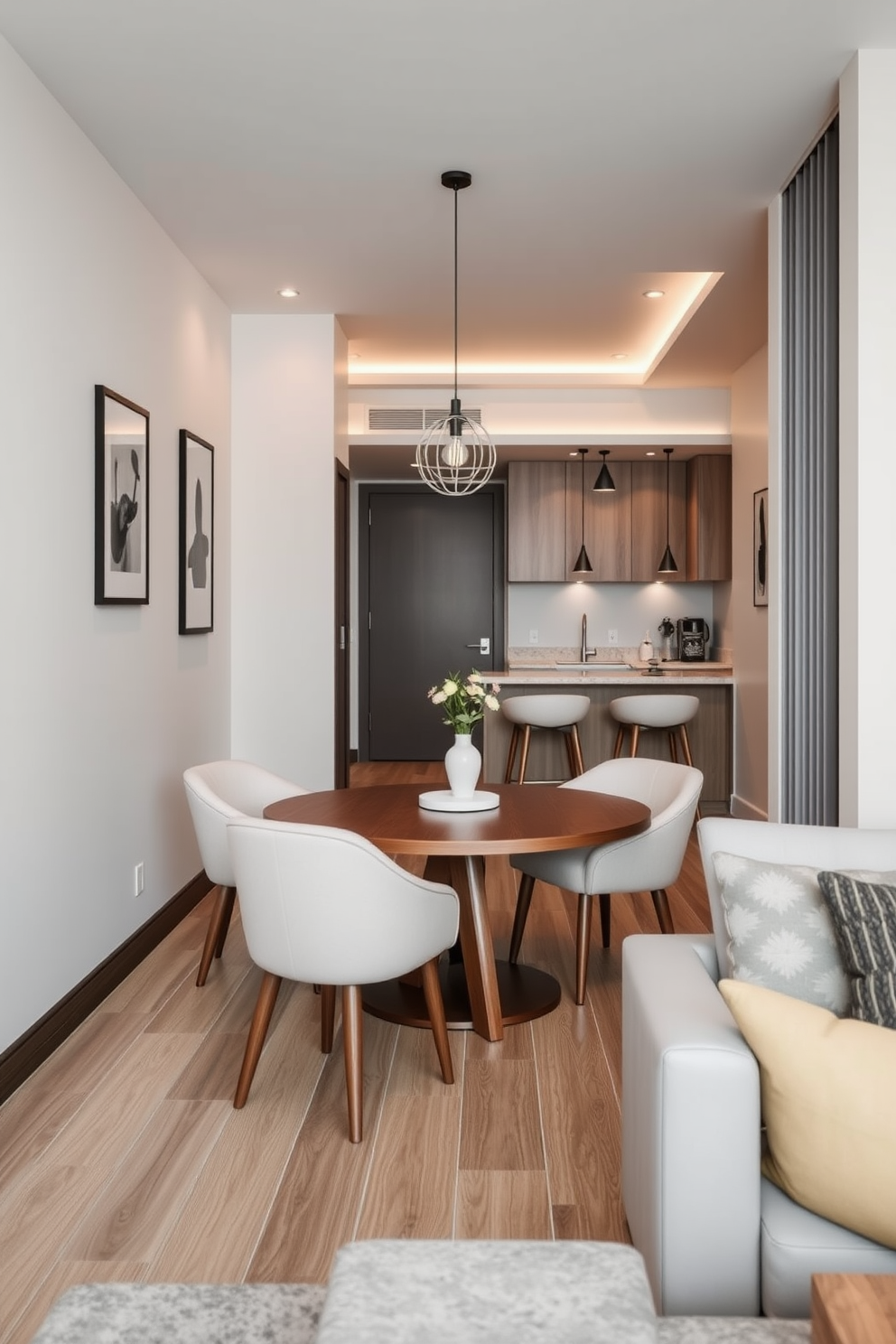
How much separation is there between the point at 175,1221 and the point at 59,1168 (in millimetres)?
384

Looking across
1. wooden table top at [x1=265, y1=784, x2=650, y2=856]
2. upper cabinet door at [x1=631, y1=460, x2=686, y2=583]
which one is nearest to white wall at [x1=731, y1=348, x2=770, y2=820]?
upper cabinet door at [x1=631, y1=460, x2=686, y2=583]

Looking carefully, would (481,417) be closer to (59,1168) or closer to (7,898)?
(7,898)

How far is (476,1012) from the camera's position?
3.00 meters

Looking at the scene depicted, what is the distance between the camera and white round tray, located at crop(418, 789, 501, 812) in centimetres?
308

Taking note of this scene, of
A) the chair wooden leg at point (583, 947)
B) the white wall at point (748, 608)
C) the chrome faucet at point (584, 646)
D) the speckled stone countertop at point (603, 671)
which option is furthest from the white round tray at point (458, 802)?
the chrome faucet at point (584, 646)

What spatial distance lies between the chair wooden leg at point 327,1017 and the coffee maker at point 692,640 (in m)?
4.96

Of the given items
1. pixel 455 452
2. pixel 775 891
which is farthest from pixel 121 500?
pixel 775 891

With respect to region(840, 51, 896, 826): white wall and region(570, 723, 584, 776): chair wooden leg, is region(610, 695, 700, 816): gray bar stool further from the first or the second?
region(840, 51, 896, 826): white wall

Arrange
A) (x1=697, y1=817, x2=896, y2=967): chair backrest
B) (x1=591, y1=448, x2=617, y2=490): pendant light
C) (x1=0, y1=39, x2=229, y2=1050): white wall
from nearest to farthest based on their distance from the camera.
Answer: (x1=697, y1=817, x2=896, y2=967): chair backrest, (x1=0, y1=39, x2=229, y2=1050): white wall, (x1=591, y1=448, x2=617, y2=490): pendant light

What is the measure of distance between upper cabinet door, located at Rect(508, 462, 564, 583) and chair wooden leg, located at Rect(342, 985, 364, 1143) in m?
4.98

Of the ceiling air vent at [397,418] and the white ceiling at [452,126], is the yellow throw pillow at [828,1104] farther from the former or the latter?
the ceiling air vent at [397,418]

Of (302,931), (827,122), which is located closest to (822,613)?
(827,122)

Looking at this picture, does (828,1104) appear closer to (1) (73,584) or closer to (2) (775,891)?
(2) (775,891)

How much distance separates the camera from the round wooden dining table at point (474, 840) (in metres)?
2.68
